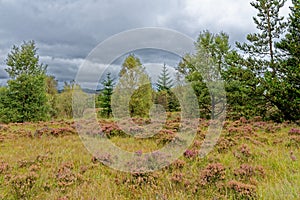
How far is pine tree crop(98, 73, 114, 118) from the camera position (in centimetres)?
2638

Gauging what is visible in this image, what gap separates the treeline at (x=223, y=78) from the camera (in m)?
12.6

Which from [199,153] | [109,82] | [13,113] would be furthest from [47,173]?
[109,82]

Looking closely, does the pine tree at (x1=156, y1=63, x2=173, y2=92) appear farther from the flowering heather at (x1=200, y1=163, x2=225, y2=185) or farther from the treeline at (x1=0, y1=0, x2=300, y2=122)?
the flowering heather at (x1=200, y1=163, x2=225, y2=185)

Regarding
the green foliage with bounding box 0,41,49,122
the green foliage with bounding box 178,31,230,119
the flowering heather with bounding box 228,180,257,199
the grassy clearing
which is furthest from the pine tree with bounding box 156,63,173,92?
the green foliage with bounding box 0,41,49,122

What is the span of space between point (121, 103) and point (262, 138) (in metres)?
13.0

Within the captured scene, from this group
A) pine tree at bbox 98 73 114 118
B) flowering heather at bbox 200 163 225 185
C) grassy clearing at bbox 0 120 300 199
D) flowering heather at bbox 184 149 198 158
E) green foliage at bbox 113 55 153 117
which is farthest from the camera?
pine tree at bbox 98 73 114 118

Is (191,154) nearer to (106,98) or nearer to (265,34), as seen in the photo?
(265,34)

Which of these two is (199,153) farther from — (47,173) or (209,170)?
(47,173)

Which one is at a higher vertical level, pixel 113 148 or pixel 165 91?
pixel 165 91

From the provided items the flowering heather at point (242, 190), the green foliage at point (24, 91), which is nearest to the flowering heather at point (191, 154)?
the flowering heather at point (242, 190)

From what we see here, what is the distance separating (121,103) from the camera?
62.3ft

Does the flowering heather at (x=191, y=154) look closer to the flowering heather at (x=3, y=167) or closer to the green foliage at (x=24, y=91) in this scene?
the flowering heather at (x=3, y=167)

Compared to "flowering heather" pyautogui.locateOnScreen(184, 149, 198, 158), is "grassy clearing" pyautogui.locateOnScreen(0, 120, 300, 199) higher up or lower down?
lower down

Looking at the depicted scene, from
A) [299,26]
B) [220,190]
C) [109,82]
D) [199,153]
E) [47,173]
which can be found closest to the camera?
[220,190]
